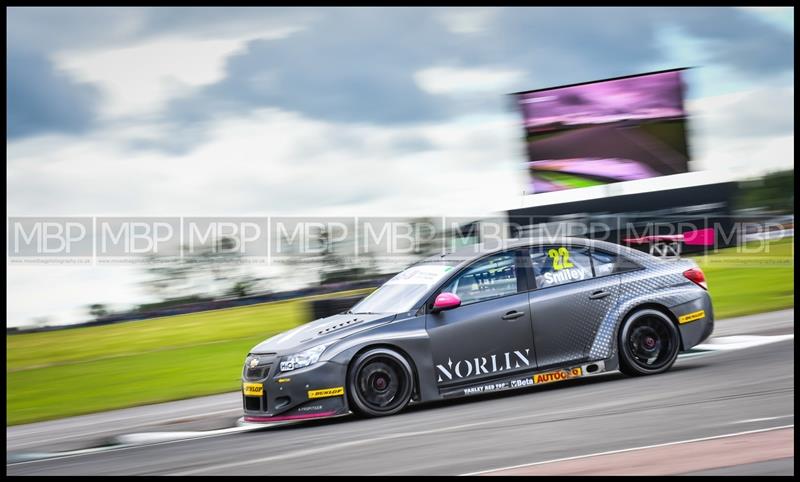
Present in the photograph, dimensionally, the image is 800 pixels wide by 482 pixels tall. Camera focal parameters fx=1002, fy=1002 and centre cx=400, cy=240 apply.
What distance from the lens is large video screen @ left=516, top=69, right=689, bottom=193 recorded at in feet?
96.4

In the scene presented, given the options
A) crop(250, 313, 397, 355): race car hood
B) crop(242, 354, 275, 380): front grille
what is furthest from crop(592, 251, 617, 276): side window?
crop(242, 354, 275, 380): front grille

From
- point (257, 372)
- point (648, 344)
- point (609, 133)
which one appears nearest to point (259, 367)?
point (257, 372)

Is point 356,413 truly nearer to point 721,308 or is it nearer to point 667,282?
point 667,282

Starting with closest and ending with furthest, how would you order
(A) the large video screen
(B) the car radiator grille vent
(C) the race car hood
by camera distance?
(C) the race car hood → (B) the car radiator grille vent → (A) the large video screen

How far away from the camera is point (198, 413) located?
10.8m

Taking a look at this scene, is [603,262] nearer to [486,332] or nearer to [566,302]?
[566,302]

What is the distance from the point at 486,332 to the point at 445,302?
46cm

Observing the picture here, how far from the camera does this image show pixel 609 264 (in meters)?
9.60

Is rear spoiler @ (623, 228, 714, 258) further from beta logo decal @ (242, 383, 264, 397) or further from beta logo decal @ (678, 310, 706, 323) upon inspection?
beta logo decal @ (242, 383, 264, 397)

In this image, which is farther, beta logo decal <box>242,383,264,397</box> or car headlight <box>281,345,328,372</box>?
beta logo decal <box>242,383,264,397</box>

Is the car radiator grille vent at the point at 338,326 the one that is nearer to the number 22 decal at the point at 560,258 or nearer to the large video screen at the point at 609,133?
the number 22 decal at the point at 560,258

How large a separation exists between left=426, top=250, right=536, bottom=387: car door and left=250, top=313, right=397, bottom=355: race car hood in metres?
0.53

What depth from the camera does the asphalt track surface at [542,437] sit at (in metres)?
5.90

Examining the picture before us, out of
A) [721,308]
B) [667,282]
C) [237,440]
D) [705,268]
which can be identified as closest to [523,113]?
[705,268]
